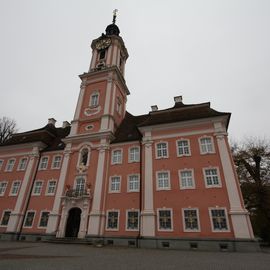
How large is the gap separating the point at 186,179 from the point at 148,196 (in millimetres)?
3791

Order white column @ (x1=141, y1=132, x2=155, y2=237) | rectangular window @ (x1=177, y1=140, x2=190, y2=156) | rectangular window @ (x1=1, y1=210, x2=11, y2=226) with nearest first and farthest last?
white column @ (x1=141, y1=132, x2=155, y2=237) < rectangular window @ (x1=177, y1=140, x2=190, y2=156) < rectangular window @ (x1=1, y1=210, x2=11, y2=226)

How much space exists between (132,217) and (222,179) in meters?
8.71

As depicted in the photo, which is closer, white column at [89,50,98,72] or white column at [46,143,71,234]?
white column at [46,143,71,234]

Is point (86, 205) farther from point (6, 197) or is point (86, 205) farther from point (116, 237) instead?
point (6, 197)

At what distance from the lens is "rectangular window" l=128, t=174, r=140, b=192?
1982 cm

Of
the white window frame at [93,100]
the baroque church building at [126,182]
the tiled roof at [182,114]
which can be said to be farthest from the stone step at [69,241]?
the white window frame at [93,100]

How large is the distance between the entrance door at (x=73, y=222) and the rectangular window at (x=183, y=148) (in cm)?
1197

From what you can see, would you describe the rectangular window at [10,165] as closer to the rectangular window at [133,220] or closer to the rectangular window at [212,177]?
the rectangular window at [133,220]

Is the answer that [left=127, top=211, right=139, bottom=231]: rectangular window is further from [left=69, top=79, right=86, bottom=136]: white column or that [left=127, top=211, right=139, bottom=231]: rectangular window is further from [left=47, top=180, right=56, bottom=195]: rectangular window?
[left=69, top=79, right=86, bottom=136]: white column

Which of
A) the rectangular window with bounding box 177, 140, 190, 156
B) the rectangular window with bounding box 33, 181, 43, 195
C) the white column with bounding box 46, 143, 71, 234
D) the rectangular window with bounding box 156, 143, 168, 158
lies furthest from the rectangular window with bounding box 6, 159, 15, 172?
the rectangular window with bounding box 177, 140, 190, 156

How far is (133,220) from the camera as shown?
18.5 meters

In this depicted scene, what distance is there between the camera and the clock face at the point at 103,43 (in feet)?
109

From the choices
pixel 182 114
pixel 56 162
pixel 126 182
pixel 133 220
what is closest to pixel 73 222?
pixel 133 220

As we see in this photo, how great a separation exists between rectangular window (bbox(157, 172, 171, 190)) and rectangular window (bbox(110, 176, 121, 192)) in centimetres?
427
